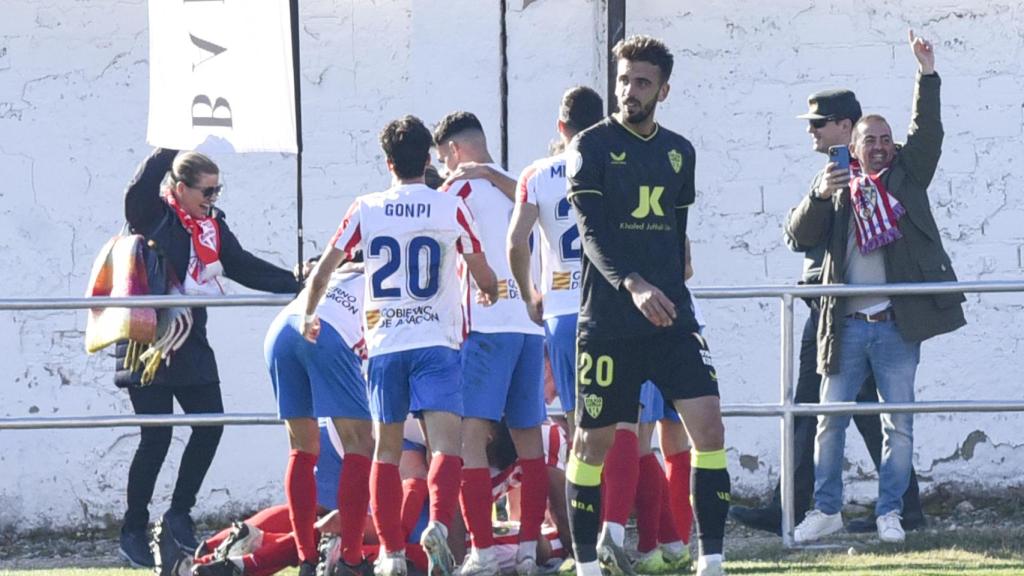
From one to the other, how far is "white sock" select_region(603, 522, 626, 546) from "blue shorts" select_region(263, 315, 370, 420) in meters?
1.01

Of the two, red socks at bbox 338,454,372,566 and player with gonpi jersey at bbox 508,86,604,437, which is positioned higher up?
player with gonpi jersey at bbox 508,86,604,437

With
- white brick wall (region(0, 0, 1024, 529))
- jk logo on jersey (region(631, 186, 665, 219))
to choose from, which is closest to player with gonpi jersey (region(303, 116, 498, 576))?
jk logo on jersey (region(631, 186, 665, 219))

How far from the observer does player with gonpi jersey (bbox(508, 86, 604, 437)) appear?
763 cm

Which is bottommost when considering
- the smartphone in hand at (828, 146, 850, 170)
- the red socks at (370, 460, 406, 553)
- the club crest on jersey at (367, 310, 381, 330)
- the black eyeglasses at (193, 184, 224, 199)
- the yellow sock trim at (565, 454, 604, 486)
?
the red socks at (370, 460, 406, 553)

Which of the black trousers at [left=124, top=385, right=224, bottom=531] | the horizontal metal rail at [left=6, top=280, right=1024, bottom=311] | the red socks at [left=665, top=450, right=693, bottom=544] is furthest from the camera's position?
the black trousers at [left=124, top=385, right=224, bottom=531]

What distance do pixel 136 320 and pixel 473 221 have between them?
72.8 inches

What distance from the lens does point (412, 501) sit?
784cm

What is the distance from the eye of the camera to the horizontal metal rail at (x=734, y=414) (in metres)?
8.30

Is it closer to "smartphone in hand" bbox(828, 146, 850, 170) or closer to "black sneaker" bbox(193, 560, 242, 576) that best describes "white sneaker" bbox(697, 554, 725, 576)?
"black sneaker" bbox(193, 560, 242, 576)

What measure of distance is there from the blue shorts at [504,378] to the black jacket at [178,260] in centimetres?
109

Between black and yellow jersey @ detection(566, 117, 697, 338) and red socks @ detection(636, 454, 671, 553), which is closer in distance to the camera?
black and yellow jersey @ detection(566, 117, 697, 338)

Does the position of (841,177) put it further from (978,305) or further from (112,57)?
(112,57)

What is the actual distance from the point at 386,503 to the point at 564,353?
0.98m

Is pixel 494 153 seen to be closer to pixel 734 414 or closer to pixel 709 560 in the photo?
pixel 734 414
